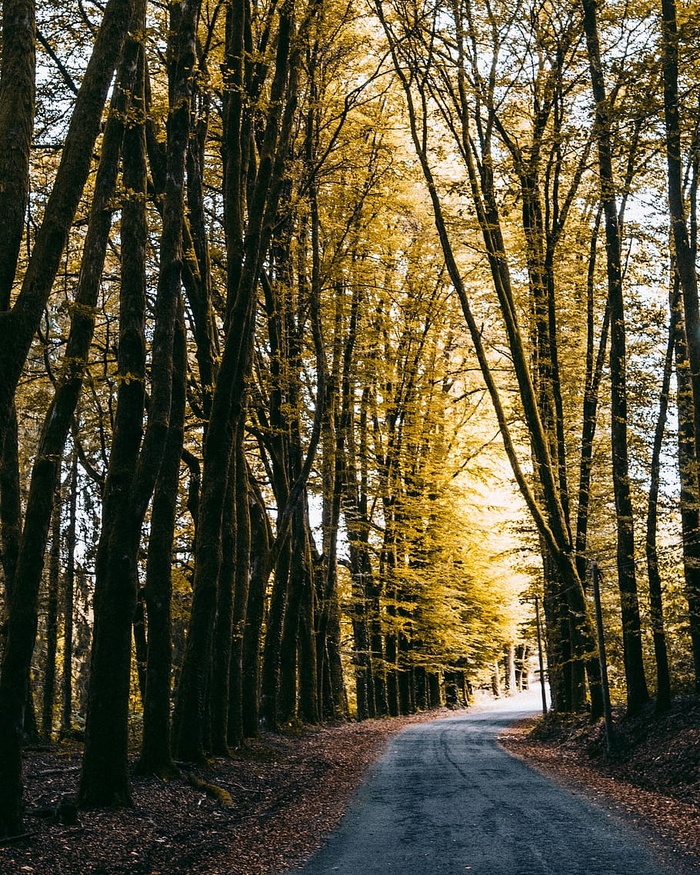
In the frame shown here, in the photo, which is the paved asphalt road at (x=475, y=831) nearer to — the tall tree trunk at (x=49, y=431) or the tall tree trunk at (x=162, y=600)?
the tall tree trunk at (x=162, y=600)

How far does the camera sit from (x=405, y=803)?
1024cm

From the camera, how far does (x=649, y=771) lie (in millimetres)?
12195

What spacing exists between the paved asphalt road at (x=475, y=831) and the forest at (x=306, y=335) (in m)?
2.60

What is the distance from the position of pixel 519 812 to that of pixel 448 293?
826 inches

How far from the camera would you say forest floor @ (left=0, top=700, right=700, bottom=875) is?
7031 mm

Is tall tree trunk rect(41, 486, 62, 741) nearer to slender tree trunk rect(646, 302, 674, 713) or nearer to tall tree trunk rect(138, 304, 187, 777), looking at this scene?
tall tree trunk rect(138, 304, 187, 777)

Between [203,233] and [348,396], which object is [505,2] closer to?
[203,233]

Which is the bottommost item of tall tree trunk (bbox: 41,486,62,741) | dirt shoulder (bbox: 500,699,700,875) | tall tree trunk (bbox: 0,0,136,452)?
dirt shoulder (bbox: 500,699,700,875)

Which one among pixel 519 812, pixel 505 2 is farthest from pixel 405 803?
pixel 505 2

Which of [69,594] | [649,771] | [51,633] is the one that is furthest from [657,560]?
[69,594]

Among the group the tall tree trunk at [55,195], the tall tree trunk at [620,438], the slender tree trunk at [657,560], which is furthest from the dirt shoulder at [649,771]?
the tall tree trunk at [55,195]

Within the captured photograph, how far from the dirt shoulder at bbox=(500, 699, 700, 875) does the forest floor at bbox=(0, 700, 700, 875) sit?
26 millimetres

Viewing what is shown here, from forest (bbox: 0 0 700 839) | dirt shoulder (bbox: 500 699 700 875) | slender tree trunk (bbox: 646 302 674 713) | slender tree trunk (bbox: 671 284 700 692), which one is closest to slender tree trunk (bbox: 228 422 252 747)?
forest (bbox: 0 0 700 839)

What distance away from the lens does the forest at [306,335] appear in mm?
8891
